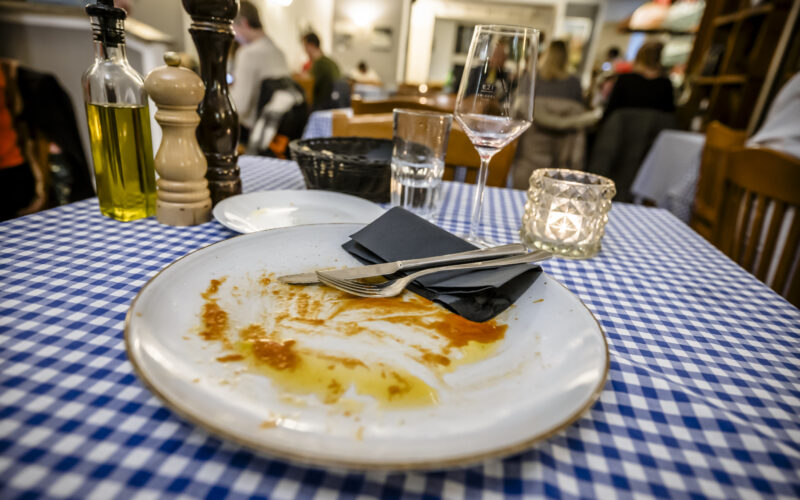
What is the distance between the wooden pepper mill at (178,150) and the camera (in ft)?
2.07

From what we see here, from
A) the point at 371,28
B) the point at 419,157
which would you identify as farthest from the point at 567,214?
the point at 371,28

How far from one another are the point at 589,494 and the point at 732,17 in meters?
4.84

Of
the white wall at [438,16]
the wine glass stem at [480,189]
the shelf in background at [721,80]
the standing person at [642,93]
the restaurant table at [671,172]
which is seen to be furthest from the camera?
the white wall at [438,16]

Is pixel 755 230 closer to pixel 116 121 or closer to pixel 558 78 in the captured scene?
pixel 116 121

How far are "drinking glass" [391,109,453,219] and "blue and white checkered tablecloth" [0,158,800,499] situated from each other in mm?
299

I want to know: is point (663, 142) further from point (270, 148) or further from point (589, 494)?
point (589, 494)

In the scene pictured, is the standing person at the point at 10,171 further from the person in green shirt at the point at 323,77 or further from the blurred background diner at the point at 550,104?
the person in green shirt at the point at 323,77

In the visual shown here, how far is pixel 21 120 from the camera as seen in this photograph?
5.94 feet

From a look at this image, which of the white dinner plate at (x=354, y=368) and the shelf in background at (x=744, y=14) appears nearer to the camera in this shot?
the white dinner plate at (x=354, y=368)

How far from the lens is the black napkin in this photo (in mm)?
492

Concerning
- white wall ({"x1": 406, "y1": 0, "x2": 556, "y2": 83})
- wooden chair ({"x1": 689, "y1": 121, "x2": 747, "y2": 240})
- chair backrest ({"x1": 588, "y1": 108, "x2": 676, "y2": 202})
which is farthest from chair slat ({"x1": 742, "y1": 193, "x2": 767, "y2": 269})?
white wall ({"x1": 406, "y1": 0, "x2": 556, "y2": 83})

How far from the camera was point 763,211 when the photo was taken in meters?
1.00

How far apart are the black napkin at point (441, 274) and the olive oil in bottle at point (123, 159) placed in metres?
0.40

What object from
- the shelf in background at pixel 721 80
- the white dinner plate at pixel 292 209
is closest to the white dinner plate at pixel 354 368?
the white dinner plate at pixel 292 209
